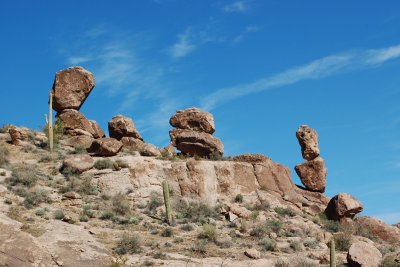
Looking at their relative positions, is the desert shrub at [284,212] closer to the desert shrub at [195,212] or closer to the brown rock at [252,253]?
the desert shrub at [195,212]

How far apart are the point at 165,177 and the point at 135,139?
7.03 meters

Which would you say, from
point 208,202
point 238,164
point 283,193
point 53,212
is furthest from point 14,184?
point 283,193

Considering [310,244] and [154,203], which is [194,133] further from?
[310,244]

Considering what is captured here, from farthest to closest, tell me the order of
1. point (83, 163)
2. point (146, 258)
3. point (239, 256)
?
point (83, 163) < point (239, 256) < point (146, 258)

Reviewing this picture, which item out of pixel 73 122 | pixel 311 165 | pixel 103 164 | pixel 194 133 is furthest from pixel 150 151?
pixel 311 165

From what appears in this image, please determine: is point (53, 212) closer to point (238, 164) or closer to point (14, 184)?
point (14, 184)

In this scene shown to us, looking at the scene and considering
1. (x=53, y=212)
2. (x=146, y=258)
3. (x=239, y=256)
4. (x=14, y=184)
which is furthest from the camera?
(x=14, y=184)

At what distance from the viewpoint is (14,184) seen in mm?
29281

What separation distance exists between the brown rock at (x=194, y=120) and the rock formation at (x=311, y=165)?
6.48 meters

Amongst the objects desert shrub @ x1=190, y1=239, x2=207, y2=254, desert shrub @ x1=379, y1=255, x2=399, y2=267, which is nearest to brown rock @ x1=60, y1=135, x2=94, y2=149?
desert shrub @ x1=190, y1=239, x2=207, y2=254

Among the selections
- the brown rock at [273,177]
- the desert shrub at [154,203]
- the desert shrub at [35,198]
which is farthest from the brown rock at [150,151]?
the desert shrub at [35,198]

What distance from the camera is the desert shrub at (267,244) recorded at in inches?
1063

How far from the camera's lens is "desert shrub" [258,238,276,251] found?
2700 centimetres

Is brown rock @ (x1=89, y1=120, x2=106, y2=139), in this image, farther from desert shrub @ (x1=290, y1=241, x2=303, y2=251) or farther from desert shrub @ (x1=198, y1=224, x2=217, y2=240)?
desert shrub @ (x1=290, y1=241, x2=303, y2=251)
